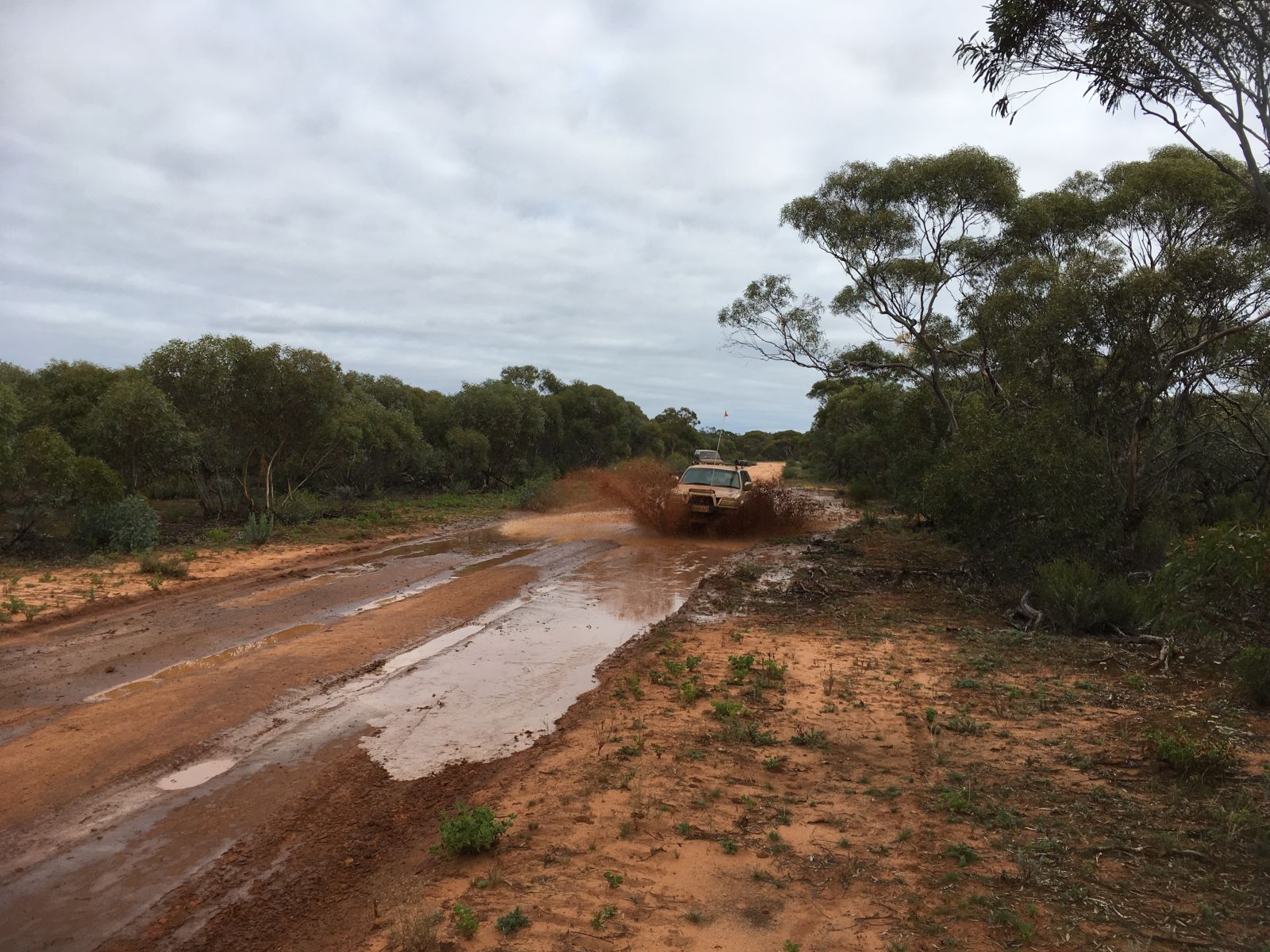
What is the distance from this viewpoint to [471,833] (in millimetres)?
4191

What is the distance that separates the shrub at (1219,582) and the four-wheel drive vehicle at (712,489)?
1481cm

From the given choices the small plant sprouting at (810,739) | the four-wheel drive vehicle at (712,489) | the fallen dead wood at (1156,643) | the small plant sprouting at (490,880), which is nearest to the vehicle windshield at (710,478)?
the four-wheel drive vehicle at (712,489)

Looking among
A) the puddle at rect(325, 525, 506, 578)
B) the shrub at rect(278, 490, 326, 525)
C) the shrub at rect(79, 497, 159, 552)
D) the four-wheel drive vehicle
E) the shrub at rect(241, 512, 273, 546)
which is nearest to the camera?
the puddle at rect(325, 525, 506, 578)

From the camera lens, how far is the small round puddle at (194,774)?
5.12 m

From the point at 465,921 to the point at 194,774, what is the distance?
2990 mm

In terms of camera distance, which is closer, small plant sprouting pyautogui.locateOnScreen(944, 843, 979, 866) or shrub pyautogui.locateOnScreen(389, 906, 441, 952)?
shrub pyautogui.locateOnScreen(389, 906, 441, 952)

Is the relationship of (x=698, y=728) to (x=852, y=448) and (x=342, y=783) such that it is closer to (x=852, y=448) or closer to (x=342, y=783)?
(x=342, y=783)

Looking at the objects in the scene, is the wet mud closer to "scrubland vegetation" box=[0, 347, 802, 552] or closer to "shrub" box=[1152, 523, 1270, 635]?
"shrub" box=[1152, 523, 1270, 635]

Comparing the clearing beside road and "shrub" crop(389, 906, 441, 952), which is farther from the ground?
"shrub" crop(389, 906, 441, 952)

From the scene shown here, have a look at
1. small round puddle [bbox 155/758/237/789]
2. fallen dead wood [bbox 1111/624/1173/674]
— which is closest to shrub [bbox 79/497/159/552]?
small round puddle [bbox 155/758/237/789]

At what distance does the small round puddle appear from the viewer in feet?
16.8

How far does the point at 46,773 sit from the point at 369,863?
113 inches

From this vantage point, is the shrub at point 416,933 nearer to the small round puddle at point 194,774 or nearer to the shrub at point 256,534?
the small round puddle at point 194,774

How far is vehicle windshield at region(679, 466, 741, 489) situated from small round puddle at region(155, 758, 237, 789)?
1600cm
